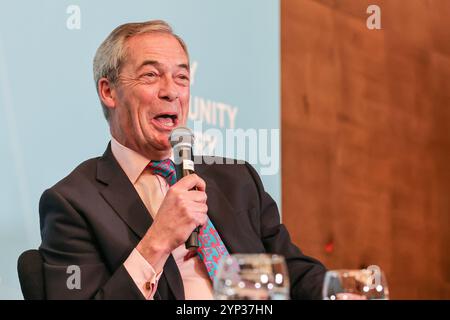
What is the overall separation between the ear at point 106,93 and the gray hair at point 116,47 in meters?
0.02

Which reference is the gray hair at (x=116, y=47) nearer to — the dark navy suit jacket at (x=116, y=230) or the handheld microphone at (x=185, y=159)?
the dark navy suit jacket at (x=116, y=230)

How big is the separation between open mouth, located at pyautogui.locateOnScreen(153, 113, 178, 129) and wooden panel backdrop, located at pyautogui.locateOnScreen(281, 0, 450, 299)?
1.42 metres

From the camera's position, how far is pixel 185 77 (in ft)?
7.94

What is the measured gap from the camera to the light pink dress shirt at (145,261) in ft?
6.50

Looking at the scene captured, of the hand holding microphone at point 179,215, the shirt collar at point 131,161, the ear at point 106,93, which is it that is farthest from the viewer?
the ear at point 106,93

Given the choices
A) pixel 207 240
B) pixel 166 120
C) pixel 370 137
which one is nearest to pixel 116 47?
pixel 166 120

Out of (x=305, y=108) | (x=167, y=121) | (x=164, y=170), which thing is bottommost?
(x=164, y=170)

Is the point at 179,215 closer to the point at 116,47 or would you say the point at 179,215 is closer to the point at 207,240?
the point at 207,240

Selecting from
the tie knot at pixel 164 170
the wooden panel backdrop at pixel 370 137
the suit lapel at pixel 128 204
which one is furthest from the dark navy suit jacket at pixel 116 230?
the wooden panel backdrop at pixel 370 137

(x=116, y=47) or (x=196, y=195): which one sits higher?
(x=116, y=47)

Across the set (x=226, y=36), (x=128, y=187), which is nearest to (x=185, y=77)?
(x=128, y=187)

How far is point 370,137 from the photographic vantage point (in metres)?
4.12

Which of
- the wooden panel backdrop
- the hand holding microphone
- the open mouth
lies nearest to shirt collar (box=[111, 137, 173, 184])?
the open mouth

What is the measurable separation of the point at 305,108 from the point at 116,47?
1572 millimetres
